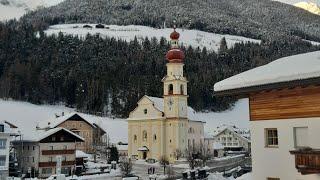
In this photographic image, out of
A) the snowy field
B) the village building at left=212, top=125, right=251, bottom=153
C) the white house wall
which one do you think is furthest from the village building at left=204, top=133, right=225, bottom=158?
the white house wall

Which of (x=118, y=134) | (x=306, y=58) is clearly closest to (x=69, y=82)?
(x=118, y=134)

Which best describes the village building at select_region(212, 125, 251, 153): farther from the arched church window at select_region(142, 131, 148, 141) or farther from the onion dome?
the onion dome

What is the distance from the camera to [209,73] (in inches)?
5438

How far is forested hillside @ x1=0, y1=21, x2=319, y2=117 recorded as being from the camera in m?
112

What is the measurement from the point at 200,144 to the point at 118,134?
2271 centimetres

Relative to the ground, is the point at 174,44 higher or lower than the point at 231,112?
higher

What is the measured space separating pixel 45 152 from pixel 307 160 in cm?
4342

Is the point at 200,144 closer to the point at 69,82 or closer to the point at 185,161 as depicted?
the point at 185,161

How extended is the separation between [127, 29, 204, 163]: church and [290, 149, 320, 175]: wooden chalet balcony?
54794 mm

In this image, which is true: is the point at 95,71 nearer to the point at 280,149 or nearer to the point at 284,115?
the point at 284,115

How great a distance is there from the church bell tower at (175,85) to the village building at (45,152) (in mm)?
19381

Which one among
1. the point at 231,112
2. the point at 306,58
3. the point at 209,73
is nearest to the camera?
the point at 306,58

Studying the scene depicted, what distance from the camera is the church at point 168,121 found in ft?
227

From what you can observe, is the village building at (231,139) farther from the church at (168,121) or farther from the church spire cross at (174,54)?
the church spire cross at (174,54)
